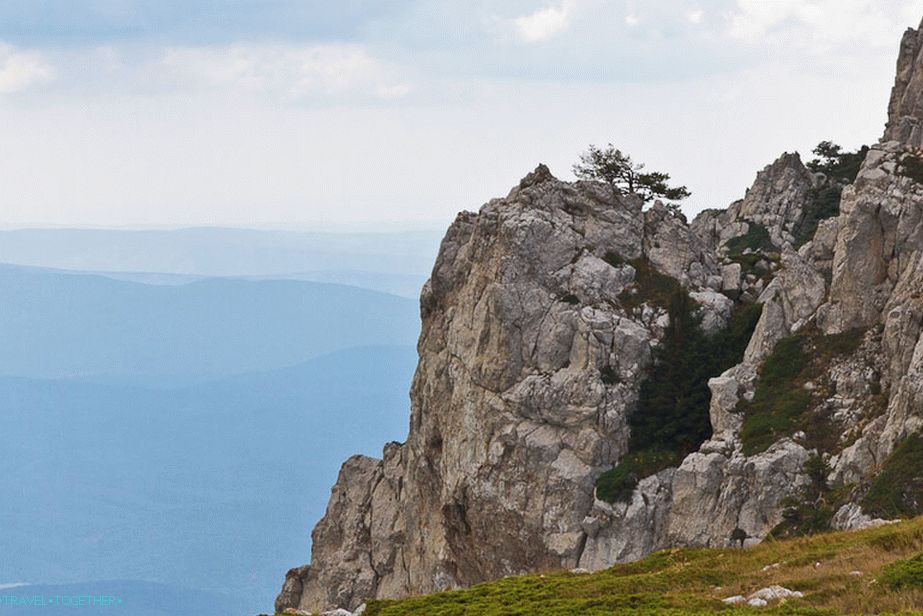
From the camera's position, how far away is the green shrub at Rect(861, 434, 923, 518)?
41.4 m

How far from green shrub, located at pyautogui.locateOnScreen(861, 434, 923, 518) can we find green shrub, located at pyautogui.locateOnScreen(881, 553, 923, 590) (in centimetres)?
1396

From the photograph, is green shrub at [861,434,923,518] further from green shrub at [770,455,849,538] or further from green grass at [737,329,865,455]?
green grass at [737,329,865,455]

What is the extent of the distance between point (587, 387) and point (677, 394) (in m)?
4.01

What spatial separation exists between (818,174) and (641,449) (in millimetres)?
55352

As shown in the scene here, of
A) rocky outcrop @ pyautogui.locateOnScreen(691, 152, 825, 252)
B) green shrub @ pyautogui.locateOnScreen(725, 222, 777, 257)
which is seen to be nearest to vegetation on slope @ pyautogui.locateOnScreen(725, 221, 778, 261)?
green shrub @ pyautogui.locateOnScreen(725, 222, 777, 257)

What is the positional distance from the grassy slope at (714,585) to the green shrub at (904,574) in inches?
8.5

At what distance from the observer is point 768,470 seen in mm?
48438

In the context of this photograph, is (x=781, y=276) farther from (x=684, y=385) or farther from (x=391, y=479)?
(x=391, y=479)

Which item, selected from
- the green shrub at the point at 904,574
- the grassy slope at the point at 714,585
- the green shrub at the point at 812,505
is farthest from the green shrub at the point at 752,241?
the green shrub at the point at 904,574

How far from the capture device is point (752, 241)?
311ft

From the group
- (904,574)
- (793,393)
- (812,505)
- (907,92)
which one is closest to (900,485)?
(812,505)

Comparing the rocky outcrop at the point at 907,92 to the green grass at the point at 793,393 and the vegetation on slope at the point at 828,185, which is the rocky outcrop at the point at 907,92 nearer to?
the vegetation on slope at the point at 828,185

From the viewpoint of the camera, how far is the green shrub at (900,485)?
4144 centimetres

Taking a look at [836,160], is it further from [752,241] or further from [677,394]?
[677,394]
